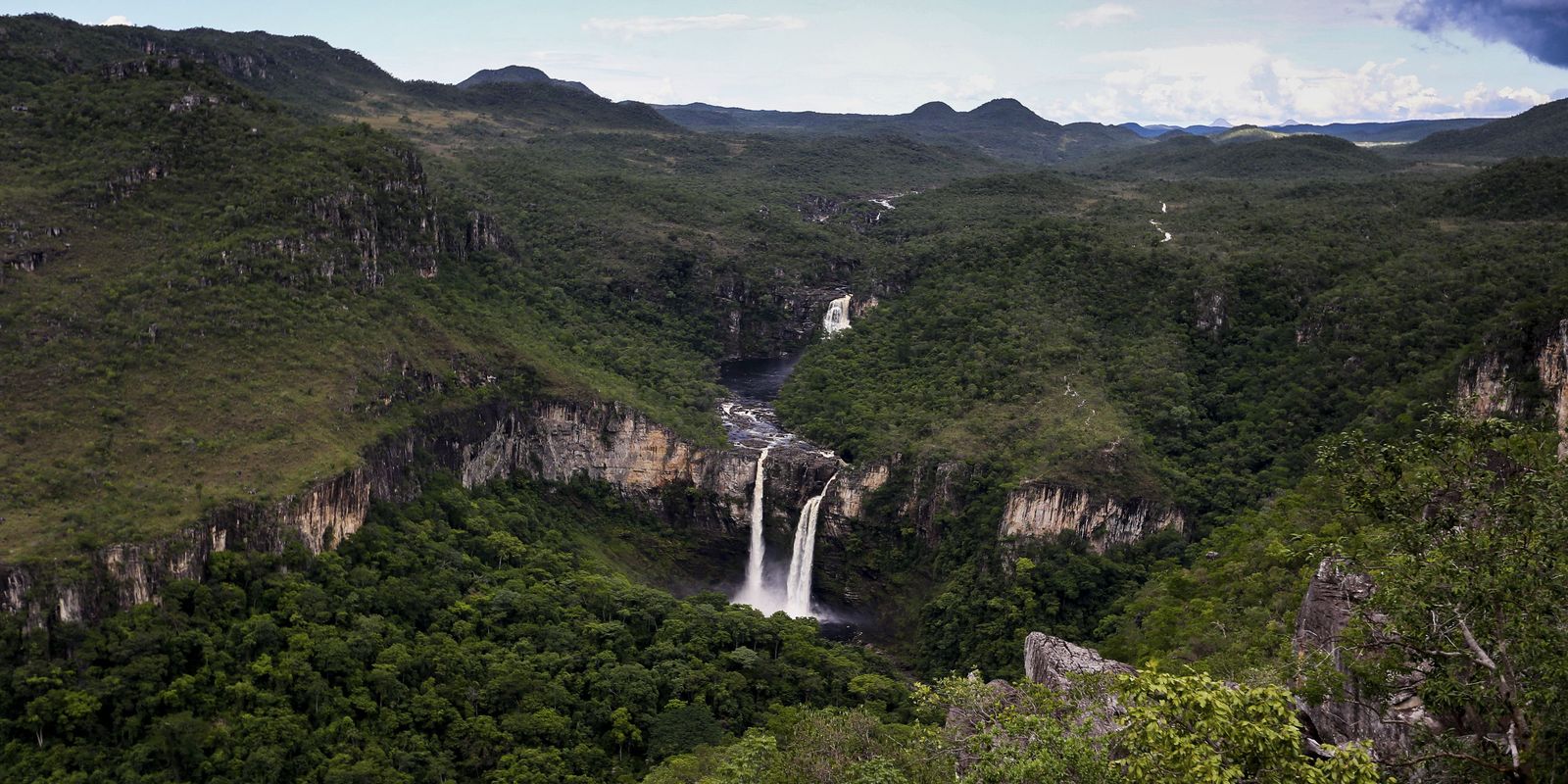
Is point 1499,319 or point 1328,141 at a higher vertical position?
point 1328,141

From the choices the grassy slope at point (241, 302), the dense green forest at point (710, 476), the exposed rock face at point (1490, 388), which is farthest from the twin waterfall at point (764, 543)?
the exposed rock face at point (1490, 388)

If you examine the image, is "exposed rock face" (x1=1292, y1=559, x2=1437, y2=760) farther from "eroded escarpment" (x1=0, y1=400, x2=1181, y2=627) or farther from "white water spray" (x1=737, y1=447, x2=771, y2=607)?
"white water spray" (x1=737, y1=447, x2=771, y2=607)

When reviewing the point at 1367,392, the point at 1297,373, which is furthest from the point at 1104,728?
the point at 1297,373

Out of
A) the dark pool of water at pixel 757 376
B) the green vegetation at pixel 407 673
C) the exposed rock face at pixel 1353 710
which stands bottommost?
the green vegetation at pixel 407 673

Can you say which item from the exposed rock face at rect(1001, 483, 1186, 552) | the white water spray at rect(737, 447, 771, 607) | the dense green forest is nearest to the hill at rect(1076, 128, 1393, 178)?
the dense green forest

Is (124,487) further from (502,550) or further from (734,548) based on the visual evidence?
(734,548)

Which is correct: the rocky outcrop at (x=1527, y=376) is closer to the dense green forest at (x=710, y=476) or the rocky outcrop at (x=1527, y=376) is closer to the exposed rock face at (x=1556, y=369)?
the exposed rock face at (x=1556, y=369)

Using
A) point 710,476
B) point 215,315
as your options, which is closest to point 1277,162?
point 710,476
